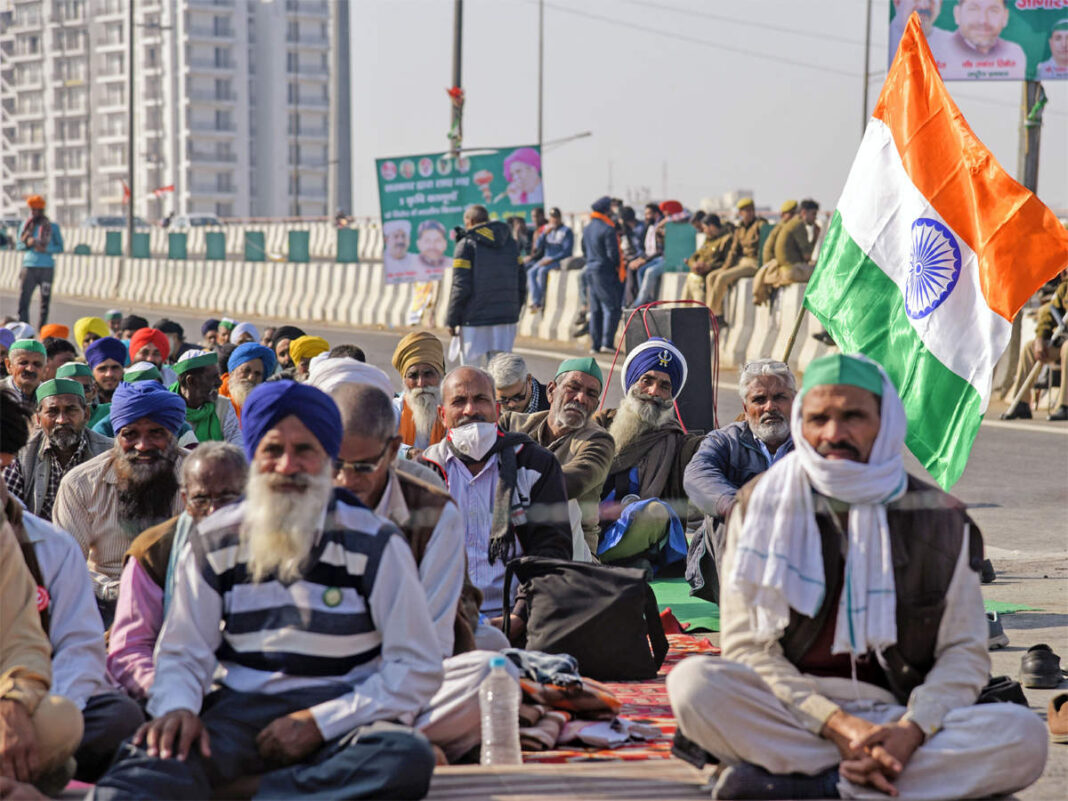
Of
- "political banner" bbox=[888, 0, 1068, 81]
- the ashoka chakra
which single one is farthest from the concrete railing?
the ashoka chakra

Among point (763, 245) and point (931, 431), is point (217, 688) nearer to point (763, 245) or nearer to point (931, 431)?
point (931, 431)

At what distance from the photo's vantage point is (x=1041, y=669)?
21.9 feet

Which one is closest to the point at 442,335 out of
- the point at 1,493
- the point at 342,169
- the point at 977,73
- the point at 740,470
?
the point at 977,73

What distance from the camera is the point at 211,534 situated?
4.30m

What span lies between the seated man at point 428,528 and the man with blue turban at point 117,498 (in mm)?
1586

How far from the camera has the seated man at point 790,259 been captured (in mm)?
20172

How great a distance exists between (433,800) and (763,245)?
60.2 feet

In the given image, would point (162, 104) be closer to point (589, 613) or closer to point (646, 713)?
point (589, 613)

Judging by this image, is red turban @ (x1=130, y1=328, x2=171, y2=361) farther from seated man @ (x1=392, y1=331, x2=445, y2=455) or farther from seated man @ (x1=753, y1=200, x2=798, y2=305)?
seated man @ (x1=753, y1=200, x2=798, y2=305)

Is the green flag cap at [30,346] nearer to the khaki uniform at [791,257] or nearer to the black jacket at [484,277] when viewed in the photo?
the black jacket at [484,277]

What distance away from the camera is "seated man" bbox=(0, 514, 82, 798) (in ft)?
13.9

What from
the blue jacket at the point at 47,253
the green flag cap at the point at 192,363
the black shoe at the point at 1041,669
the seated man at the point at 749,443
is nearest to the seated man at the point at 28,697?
the seated man at the point at 749,443

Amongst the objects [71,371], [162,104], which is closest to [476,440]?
[71,371]

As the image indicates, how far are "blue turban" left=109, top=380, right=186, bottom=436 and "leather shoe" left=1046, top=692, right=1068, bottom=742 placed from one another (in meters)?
3.36
